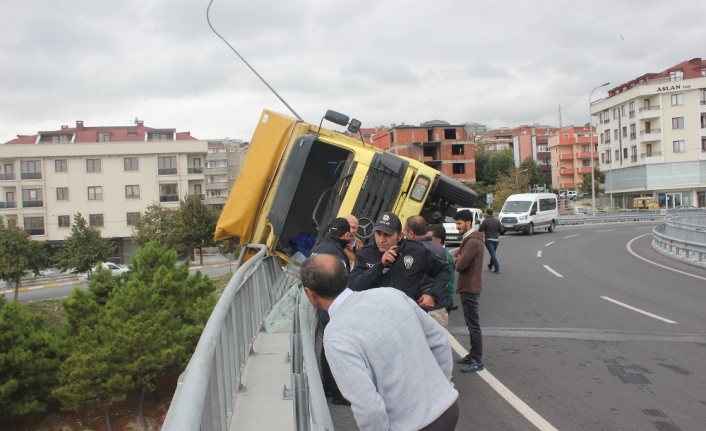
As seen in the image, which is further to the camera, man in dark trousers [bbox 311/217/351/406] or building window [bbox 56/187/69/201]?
building window [bbox 56/187/69/201]

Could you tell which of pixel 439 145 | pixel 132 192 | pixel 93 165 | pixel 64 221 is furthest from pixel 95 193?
pixel 439 145

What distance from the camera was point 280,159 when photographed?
29.9ft

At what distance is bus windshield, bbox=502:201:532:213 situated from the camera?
33.6m

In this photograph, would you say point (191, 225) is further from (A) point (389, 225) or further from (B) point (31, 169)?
(A) point (389, 225)

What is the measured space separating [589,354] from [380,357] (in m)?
5.81

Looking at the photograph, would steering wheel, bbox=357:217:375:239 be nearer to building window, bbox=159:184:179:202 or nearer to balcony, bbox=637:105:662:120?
building window, bbox=159:184:179:202

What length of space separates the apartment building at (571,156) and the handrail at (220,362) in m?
95.2

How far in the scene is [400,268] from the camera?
4996 millimetres

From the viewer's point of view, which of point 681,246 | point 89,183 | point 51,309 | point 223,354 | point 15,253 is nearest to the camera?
point 223,354

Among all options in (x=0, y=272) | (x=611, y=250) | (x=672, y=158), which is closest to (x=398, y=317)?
(x=611, y=250)

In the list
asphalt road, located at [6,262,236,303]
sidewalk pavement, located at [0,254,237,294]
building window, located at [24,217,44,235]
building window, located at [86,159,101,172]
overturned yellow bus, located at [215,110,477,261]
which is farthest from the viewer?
building window, located at [86,159,101,172]

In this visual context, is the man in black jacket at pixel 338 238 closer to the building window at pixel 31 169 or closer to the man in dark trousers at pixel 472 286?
the man in dark trousers at pixel 472 286

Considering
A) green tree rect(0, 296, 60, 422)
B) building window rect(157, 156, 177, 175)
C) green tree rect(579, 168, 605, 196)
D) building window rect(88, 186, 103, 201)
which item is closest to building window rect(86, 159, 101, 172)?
building window rect(88, 186, 103, 201)

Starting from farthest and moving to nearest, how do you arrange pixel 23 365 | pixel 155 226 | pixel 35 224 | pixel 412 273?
1. pixel 35 224
2. pixel 155 226
3. pixel 23 365
4. pixel 412 273
